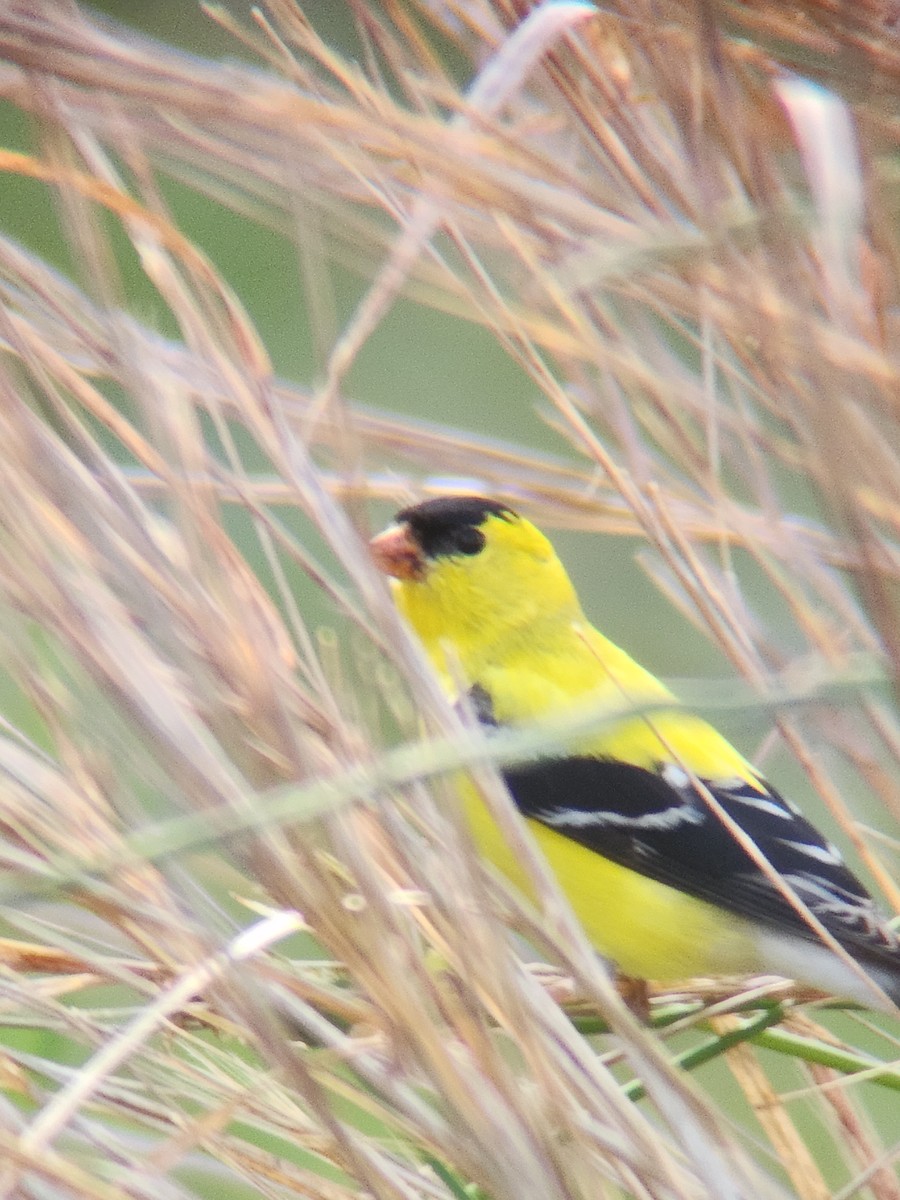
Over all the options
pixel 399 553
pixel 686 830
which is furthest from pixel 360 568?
pixel 399 553

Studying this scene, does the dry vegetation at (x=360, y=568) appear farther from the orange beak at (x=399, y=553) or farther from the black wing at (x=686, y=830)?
the orange beak at (x=399, y=553)

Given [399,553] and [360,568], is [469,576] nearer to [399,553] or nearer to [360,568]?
[399,553]

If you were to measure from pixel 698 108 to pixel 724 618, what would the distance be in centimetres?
48

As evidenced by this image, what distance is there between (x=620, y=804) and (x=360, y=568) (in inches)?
44.0

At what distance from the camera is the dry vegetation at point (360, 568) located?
82 centimetres

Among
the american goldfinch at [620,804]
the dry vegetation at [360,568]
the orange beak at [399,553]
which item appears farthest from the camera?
the orange beak at [399,553]

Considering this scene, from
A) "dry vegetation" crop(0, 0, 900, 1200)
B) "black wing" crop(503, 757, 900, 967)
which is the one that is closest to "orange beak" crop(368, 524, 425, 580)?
"black wing" crop(503, 757, 900, 967)

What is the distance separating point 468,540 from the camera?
2.25 metres

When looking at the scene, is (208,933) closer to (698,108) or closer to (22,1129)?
(22,1129)

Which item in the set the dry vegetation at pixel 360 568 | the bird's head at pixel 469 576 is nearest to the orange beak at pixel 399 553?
the bird's head at pixel 469 576

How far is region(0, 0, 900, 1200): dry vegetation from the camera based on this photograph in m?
0.82

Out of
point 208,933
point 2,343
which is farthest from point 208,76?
point 208,933

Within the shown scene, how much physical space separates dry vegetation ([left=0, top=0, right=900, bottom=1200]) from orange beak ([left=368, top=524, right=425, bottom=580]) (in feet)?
2.98

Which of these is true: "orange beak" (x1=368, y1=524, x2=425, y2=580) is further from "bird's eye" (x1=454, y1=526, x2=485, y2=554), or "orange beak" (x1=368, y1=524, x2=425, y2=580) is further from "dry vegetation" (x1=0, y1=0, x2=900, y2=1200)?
"dry vegetation" (x1=0, y1=0, x2=900, y2=1200)
